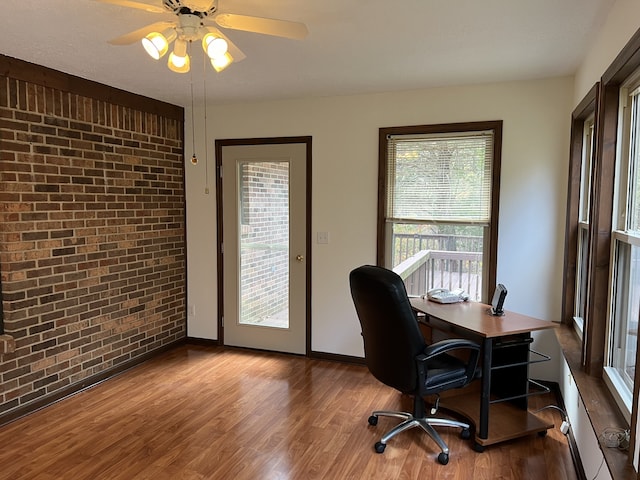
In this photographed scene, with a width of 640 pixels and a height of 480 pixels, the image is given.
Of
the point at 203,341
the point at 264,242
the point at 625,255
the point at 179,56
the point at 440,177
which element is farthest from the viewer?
the point at 203,341

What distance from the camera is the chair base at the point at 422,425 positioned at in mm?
2620

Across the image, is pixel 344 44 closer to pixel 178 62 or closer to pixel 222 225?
pixel 178 62

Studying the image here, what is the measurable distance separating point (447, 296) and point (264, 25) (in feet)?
7.54

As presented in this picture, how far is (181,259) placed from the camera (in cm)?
461

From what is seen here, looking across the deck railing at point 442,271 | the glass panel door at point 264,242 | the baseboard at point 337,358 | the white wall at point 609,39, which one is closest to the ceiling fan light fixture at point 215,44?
the white wall at point 609,39

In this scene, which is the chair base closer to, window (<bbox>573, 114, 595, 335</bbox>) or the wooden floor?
the wooden floor

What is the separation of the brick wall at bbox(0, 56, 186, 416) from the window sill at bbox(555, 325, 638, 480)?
3313mm

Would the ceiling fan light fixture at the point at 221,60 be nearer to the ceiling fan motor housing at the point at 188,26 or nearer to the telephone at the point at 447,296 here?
the ceiling fan motor housing at the point at 188,26

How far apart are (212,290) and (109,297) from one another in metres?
1.05

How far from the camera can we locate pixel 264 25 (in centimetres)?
187

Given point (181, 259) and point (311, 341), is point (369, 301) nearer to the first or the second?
point (311, 341)

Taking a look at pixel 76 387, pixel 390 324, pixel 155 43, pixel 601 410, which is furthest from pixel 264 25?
pixel 76 387

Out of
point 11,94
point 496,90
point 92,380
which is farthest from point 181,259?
point 496,90

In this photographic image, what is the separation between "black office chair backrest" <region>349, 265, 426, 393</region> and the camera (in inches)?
97.9
